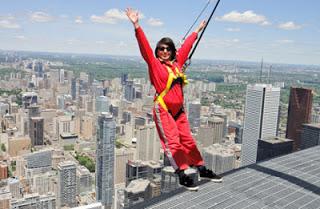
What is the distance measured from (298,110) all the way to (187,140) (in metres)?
16.8

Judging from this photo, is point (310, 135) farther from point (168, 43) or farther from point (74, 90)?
point (74, 90)

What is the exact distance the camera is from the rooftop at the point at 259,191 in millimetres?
2145

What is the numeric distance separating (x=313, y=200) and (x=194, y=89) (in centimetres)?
2883

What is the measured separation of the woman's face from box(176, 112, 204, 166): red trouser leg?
0.88ft

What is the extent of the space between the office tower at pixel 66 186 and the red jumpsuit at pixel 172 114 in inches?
408

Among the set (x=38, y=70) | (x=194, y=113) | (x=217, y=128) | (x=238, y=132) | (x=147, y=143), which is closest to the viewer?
(x=147, y=143)

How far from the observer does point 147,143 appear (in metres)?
15.2

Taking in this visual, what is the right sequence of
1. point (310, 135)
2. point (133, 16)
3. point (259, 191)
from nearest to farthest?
1. point (133, 16)
2. point (259, 191)
3. point (310, 135)

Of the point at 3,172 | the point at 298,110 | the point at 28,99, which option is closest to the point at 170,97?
the point at 3,172

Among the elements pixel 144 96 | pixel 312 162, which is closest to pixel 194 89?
pixel 144 96

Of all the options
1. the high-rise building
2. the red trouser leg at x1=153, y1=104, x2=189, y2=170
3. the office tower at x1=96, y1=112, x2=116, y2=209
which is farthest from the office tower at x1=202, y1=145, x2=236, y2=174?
the red trouser leg at x1=153, y1=104, x2=189, y2=170

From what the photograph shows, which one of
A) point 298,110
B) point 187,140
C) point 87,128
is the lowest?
point 87,128

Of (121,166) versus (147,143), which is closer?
(121,166)

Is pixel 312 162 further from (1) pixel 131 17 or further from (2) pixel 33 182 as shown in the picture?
(2) pixel 33 182
